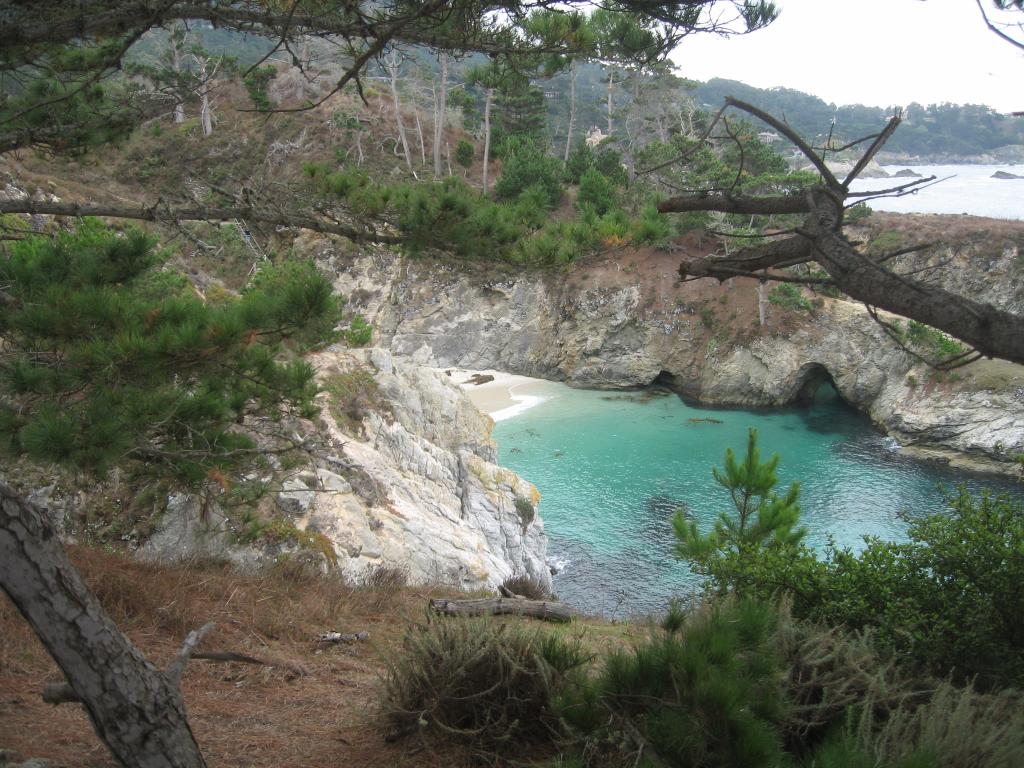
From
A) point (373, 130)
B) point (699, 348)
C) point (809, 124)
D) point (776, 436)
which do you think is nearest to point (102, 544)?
point (776, 436)

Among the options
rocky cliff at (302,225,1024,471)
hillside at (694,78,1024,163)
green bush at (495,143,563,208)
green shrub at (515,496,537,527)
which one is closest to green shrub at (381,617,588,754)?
green shrub at (515,496,537,527)

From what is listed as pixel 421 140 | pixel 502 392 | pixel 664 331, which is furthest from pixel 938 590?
pixel 421 140

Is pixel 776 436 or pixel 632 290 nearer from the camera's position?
pixel 776 436

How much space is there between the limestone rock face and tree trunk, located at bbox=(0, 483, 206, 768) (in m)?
5.27

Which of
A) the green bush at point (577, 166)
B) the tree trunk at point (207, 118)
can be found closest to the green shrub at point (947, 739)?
the green bush at point (577, 166)

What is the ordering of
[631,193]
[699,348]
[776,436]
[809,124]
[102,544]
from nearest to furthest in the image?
[102,544] < [631,193] < [776,436] < [699,348] < [809,124]

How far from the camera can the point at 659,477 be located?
20828 mm

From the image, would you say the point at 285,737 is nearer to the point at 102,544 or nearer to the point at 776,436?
the point at 102,544

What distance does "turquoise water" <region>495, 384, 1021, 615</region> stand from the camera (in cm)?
1573

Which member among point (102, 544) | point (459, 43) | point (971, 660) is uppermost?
point (459, 43)

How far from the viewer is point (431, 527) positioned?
10148mm

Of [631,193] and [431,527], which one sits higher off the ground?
[631,193]

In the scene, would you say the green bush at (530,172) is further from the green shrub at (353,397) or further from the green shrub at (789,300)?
Answer: the green shrub at (353,397)

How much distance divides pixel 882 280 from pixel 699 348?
28.8m
